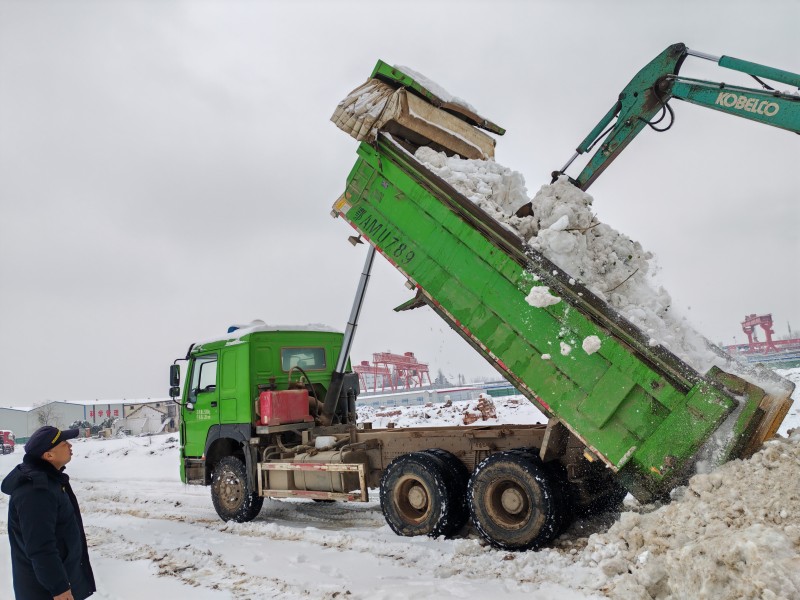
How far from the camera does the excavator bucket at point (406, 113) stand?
229 inches

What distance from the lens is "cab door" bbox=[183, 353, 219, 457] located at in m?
7.78

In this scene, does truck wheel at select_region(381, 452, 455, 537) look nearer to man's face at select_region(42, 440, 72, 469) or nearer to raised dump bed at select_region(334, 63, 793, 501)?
raised dump bed at select_region(334, 63, 793, 501)

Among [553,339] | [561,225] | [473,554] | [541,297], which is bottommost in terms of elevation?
[473,554]

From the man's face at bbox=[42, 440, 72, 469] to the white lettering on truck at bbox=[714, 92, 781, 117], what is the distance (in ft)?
19.9

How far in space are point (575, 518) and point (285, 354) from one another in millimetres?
4511

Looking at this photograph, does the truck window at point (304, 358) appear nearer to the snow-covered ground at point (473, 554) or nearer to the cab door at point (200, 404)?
the cab door at point (200, 404)

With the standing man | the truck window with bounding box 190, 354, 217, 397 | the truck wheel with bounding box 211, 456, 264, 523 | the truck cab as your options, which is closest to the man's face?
the standing man

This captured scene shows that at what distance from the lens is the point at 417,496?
5.55 meters

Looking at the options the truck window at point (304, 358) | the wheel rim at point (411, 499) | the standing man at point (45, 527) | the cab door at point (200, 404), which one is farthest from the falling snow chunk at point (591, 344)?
the cab door at point (200, 404)

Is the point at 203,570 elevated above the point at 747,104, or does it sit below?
below

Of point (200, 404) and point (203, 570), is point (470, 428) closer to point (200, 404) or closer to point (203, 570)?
point (203, 570)

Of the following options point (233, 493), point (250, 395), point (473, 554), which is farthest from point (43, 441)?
→ point (233, 493)

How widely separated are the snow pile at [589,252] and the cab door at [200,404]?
4696 millimetres

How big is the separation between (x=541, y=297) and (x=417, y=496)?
2.56 meters
